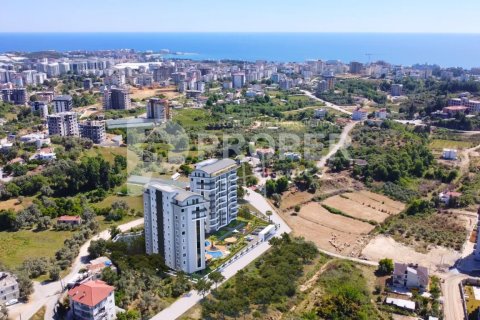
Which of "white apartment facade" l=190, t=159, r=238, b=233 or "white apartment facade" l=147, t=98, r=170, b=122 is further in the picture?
"white apartment facade" l=147, t=98, r=170, b=122

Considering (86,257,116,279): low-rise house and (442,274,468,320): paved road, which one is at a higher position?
(86,257,116,279): low-rise house

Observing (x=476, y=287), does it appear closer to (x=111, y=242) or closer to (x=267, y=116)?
(x=111, y=242)

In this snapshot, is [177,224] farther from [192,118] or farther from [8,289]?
[192,118]

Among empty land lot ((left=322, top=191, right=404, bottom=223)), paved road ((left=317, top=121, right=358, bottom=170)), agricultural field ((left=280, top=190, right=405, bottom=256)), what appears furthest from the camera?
paved road ((left=317, top=121, right=358, bottom=170))

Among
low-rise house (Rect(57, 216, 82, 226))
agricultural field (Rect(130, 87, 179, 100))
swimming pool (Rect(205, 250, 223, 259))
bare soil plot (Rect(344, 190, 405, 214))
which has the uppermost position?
agricultural field (Rect(130, 87, 179, 100))

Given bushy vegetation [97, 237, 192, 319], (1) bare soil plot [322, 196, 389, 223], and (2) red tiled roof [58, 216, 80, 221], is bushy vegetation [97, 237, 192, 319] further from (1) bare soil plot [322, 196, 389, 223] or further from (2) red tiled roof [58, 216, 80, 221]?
(1) bare soil plot [322, 196, 389, 223]

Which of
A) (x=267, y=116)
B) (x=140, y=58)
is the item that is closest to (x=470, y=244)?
(x=267, y=116)

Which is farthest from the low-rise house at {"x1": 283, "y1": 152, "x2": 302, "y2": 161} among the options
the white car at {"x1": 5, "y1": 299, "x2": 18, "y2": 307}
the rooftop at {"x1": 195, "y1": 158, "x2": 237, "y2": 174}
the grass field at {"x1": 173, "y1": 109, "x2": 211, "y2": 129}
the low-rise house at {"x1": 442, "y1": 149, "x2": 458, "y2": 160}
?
the white car at {"x1": 5, "y1": 299, "x2": 18, "y2": 307}

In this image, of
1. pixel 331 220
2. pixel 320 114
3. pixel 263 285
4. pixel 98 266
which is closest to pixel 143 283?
pixel 98 266
